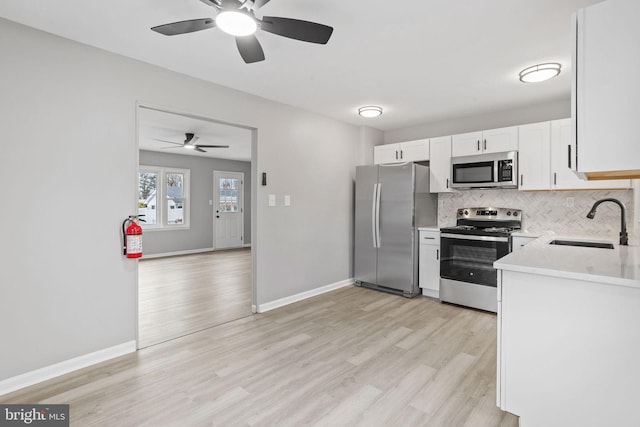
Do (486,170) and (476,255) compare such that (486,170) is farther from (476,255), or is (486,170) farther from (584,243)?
(584,243)

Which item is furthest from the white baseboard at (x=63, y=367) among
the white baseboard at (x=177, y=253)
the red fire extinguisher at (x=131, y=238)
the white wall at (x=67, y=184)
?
the white baseboard at (x=177, y=253)

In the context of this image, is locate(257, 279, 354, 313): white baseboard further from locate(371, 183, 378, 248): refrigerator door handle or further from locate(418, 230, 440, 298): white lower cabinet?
locate(418, 230, 440, 298): white lower cabinet

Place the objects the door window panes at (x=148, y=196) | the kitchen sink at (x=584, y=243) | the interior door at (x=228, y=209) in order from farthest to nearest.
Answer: the interior door at (x=228, y=209)
the door window panes at (x=148, y=196)
the kitchen sink at (x=584, y=243)

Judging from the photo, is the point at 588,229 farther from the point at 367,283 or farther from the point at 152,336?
the point at 152,336

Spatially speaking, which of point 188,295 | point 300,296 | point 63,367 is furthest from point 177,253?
point 63,367

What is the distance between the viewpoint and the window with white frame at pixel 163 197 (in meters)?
7.16

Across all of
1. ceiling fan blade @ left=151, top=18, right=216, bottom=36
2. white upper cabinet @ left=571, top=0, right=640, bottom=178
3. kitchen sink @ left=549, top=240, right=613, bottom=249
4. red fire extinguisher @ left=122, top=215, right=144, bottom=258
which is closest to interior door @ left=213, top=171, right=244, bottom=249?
red fire extinguisher @ left=122, top=215, right=144, bottom=258

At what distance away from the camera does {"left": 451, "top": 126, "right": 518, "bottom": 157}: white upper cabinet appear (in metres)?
3.70

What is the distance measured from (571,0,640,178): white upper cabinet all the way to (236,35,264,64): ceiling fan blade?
1.71m

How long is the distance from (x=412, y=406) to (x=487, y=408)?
448 mm

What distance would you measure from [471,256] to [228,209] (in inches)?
255

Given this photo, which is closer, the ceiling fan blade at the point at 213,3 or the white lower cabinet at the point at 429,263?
the ceiling fan blade at the point at 213,3

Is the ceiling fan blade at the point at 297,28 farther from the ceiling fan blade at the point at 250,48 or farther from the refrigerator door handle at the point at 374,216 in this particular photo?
the refrigerator door handle at the point at 374,216

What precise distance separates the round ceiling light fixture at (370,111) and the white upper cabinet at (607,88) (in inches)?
100
